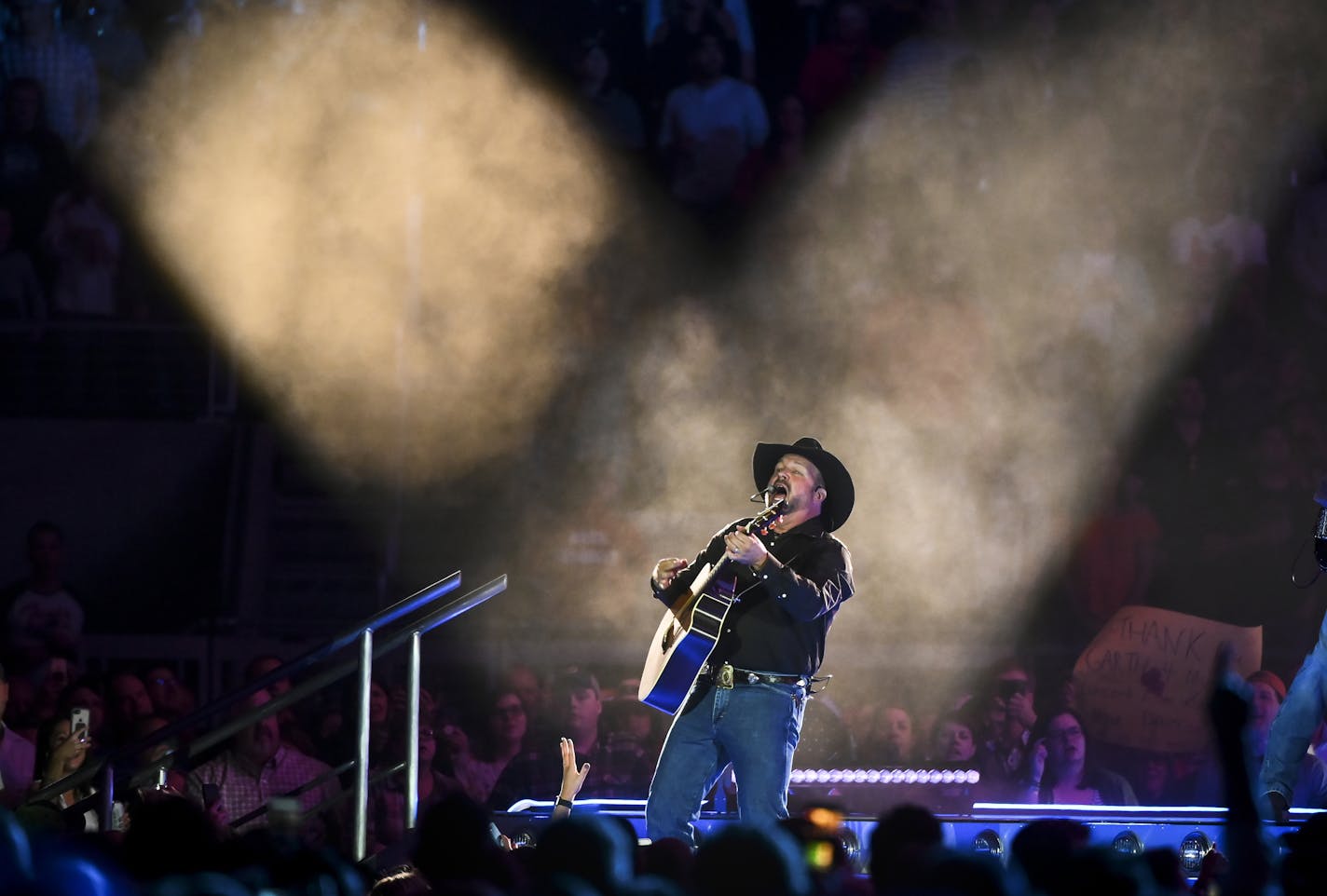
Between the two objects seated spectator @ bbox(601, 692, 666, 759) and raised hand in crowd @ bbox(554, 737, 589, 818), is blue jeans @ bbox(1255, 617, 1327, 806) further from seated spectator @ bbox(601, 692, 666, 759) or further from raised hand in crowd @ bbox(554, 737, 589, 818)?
seated spectator @ bbox(601, 692, 666, 759)

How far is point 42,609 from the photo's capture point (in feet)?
31.7

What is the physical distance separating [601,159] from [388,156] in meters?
1.42

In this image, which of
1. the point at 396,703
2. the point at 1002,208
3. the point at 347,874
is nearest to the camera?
the point at 347,874

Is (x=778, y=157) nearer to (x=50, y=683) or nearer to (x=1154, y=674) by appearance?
(x=1154, y=674)

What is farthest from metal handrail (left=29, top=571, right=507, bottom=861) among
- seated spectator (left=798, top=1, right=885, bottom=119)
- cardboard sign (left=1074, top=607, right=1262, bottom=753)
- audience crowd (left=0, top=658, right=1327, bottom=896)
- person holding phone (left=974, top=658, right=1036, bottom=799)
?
seated spectator (left=798, top=1, right=885, bottom=119)

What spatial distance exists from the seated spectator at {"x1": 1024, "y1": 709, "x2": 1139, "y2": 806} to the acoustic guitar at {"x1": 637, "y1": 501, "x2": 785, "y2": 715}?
354 centimetres

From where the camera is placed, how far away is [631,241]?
1042 cm

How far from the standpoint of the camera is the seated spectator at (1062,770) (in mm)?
8070

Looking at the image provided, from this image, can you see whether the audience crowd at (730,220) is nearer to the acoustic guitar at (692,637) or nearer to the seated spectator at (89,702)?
the seated spectator at (89,702)

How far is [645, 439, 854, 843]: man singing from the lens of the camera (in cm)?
489

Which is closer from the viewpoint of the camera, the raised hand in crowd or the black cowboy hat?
the raised hand in crowd

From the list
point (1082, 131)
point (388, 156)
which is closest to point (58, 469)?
point (388, 156)

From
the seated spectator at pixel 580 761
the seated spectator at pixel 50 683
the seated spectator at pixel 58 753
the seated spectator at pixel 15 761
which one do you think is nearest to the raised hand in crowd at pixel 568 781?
the seated spectator at pixel 58 753

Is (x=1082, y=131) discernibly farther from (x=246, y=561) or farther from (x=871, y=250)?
(x=246, y=561)
